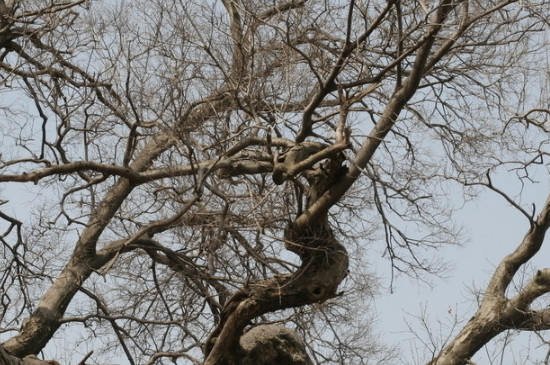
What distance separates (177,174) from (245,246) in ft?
4.30

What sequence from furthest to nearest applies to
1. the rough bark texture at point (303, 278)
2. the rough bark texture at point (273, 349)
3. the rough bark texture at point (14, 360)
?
the rough bark texture at point (273, 349)
the rough bark texture at point (303, 278)
the rough bark texture at point (14, 360)

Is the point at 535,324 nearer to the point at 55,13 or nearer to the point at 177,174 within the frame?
the point at 177,174

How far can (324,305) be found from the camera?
1345cm

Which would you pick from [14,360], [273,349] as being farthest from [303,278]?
[14,360]

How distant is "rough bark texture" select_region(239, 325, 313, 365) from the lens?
10836mm

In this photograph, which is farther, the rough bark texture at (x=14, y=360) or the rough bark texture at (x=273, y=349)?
the rough bark texture at (x=273, y=349)

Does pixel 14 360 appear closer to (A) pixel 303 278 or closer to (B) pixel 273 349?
(B) pixel 273 349

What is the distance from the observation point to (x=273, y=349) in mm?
10844

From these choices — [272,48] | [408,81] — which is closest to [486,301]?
[408,81]

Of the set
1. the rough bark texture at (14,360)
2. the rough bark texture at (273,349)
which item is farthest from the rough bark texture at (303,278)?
the rough bark texture at (14,360)

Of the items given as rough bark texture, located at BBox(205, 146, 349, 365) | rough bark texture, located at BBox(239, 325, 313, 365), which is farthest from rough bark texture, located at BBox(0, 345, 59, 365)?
rough bark texture, located at BBox(239, 325, 313, 365)

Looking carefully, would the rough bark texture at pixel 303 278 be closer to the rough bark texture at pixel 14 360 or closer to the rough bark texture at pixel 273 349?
the rough bark texture at pixel 273 349

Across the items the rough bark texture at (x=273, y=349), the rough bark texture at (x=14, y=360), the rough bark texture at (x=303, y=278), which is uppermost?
the rough bark texture at (x=303, y=278)

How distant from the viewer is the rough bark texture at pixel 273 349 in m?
10.8
